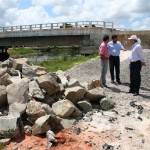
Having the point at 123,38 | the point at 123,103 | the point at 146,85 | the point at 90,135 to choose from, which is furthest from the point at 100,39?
the point at 90,135

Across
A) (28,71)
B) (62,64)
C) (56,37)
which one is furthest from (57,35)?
(28,71)

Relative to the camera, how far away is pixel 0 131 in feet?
26.4

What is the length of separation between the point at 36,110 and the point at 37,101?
0.62 meters

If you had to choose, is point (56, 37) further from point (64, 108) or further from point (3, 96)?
point (64, 108)

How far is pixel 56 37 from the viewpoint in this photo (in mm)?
41250

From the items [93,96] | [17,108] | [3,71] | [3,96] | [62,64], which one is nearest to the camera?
[17,108]

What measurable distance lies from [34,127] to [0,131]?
701 mm

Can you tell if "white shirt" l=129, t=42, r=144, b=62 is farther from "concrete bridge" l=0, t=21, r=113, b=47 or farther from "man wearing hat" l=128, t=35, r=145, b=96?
"concrete bridge" l=0, t=21, r=113, b=47

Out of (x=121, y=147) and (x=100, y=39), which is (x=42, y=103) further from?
(x=100, y=39)

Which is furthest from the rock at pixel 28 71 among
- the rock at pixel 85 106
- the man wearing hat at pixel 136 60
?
the man wearing hat at pixel 136 60

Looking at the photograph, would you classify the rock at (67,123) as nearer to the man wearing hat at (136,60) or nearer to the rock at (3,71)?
the rock at (3,71)

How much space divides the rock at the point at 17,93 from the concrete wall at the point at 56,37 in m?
27.6

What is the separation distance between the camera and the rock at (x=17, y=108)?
8705 millimetres

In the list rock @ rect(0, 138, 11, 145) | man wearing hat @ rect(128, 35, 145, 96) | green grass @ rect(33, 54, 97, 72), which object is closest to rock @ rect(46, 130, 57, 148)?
rock @ rect(0, 138, 11, 145)
